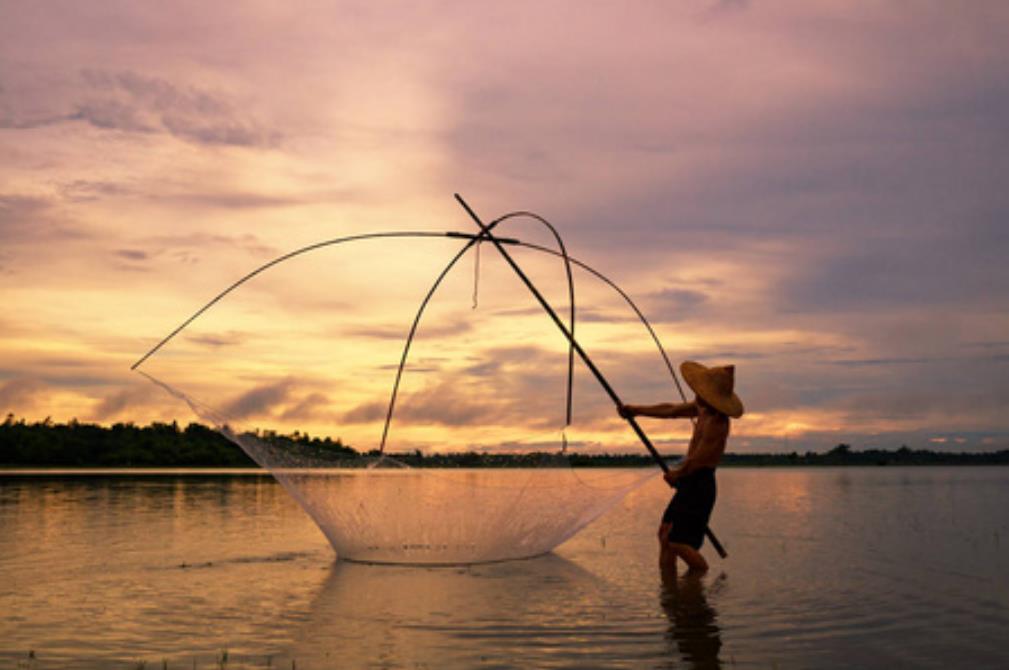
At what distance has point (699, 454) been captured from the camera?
895 cm

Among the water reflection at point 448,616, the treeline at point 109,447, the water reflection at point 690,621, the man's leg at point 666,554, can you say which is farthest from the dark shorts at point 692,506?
the treeline at point 109,447

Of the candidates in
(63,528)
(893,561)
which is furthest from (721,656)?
(63,528)

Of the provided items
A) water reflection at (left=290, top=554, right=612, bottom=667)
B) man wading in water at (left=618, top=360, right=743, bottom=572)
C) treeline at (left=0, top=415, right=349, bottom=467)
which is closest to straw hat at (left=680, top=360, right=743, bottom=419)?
man wading in water at (left=618, top=360, right=743, bottom=572)

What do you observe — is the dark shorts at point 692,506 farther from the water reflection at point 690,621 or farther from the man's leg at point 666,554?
the water reflection at point 690,621

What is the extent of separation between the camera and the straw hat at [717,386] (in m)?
8.80

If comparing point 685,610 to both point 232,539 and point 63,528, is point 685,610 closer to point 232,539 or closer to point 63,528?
point 232,539

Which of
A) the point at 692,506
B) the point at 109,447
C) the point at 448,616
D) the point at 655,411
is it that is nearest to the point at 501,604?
the point at 448,616

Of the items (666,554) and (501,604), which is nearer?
(501,604)

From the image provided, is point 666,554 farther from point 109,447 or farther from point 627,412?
point 109,447

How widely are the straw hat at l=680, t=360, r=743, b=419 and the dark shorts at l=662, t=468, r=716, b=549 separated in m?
0.62

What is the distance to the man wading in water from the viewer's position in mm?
8875

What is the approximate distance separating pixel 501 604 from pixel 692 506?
210 centimetres

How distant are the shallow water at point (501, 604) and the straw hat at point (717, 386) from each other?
5.09 feet

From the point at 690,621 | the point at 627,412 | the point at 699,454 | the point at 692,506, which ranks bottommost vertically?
the point at 690,621
